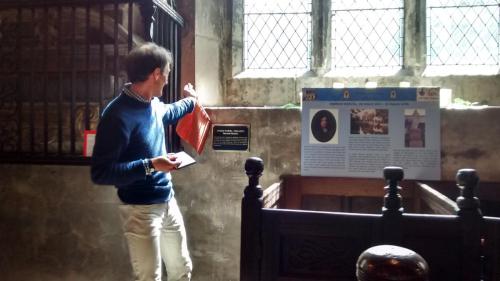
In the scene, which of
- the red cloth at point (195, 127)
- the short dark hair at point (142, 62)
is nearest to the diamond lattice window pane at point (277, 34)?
the red cloth at point (195, 127)

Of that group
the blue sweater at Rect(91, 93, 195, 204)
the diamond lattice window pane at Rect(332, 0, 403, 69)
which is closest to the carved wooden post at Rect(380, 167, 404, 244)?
the blue sweater at Rect(91, 93, 195, 204)

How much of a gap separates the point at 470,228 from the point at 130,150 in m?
1.44

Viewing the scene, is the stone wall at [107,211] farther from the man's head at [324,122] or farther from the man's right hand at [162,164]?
the man's right hand at [162,164]

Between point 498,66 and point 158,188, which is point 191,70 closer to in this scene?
point 158,188

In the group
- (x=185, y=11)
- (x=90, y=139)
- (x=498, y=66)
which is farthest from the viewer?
(x=498, y=66)

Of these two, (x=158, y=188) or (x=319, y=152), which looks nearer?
(x=158, y=188)

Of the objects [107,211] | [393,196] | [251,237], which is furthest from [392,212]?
[107,211]

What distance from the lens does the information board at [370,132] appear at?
2.86 meters

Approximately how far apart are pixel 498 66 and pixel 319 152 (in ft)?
5.96

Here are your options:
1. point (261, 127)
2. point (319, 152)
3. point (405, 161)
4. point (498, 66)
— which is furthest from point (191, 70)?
point (498, 66)

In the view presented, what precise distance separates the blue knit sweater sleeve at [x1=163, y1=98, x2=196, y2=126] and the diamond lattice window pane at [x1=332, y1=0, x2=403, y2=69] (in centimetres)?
165

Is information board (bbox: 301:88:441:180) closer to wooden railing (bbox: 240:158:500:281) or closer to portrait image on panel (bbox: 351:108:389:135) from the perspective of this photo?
portrait image on panel (bbox: 351:108:389:135)

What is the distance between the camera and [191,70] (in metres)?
3.28

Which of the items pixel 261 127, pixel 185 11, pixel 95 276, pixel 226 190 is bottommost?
pixel 95 276
